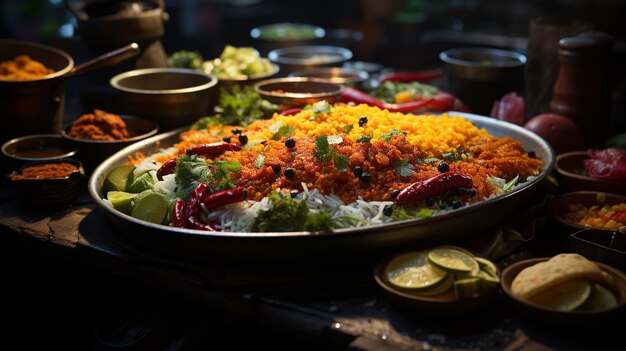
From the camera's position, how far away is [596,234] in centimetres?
285

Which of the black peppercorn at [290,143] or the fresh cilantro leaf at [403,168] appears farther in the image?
the black peppercorn at [290,143]

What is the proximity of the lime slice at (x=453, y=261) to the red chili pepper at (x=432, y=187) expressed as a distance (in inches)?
13.6

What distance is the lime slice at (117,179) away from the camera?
336 centimetres

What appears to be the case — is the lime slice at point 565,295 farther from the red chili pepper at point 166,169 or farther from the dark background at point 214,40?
the red chili pepper at point 166,169

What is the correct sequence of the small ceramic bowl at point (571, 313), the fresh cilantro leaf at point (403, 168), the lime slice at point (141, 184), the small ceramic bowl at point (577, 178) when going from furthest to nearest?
the small ceramic bowl at point (577, 178) < the lime slice at point (141, 184) < the fresh cilantro leaf at point (403, 168) < the small ceramic bowl at point (571, 313)

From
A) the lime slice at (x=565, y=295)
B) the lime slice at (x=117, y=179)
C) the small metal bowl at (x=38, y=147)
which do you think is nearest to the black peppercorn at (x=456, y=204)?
the lime slice at (x=565, y=295)

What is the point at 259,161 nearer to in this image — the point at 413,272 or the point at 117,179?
the point at 117,179

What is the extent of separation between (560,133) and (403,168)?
156 cm

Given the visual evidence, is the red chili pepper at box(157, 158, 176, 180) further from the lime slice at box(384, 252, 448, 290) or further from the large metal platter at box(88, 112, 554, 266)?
the lime slice at box(384, 252, 448, 290)

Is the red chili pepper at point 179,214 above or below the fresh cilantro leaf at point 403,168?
below

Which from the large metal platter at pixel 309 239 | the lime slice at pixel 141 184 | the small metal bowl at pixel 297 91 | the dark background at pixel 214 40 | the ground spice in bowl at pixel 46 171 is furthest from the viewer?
the small metal bowl at pixel 297 91

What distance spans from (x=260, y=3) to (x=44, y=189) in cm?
1003

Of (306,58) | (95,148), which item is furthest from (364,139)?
(306,58)

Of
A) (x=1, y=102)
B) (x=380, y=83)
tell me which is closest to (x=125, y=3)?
(x=1, y=102)
